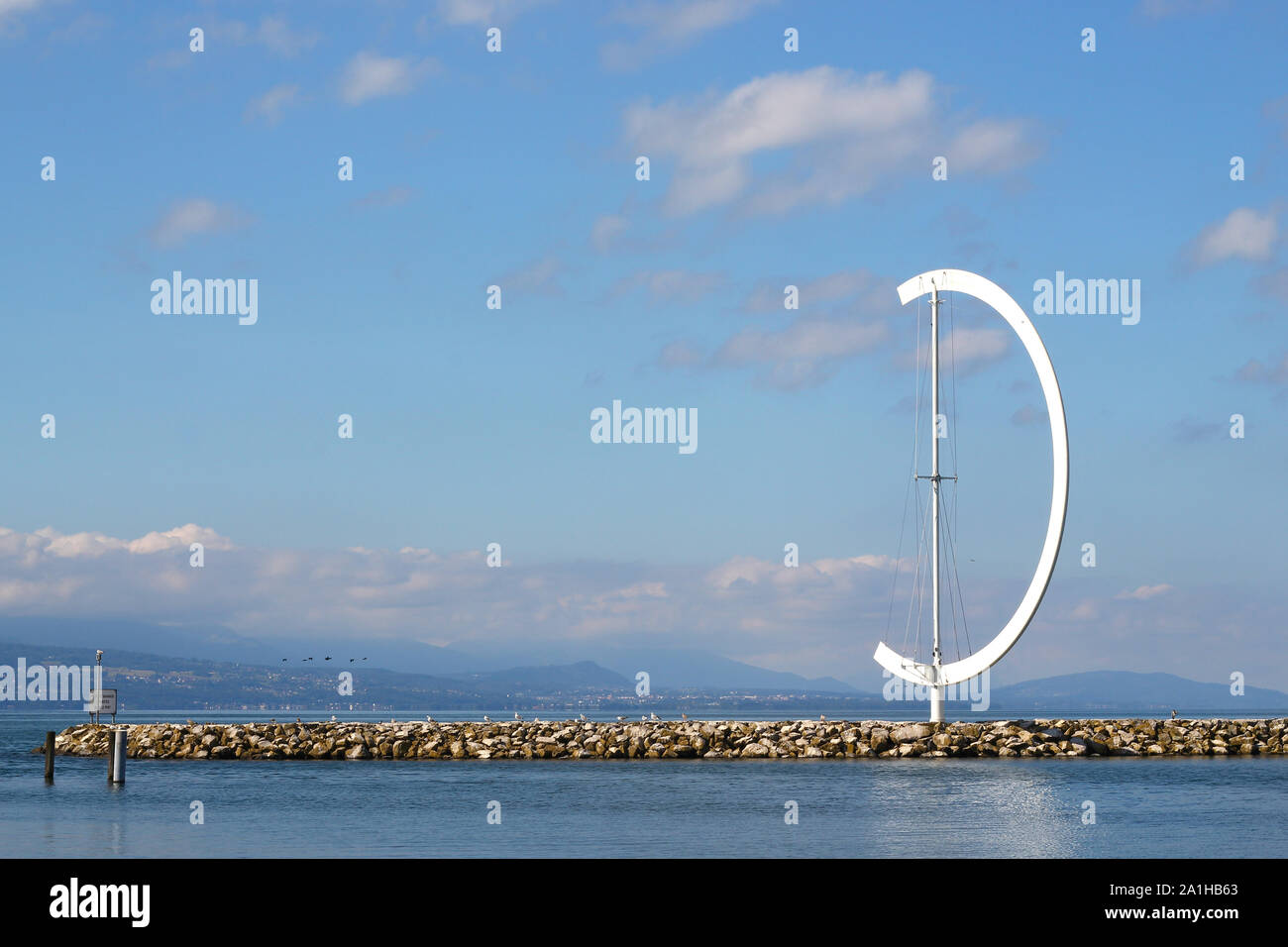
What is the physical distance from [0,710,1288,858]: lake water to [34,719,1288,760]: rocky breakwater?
1.20m

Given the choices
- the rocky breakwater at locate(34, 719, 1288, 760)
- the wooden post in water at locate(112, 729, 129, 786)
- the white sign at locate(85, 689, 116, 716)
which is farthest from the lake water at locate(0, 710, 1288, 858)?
the white sign at locate(85, 689, 116, 716)

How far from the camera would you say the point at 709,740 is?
170 ft

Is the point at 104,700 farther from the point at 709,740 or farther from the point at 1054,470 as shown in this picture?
the point at 1054,470

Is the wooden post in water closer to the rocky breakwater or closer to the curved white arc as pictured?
the rocky breakwater

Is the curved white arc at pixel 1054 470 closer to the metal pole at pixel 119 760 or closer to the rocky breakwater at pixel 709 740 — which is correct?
the rocky breakwater at pixel 709 740

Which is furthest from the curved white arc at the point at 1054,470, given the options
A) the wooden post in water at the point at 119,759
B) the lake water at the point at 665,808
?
the wooden post in water at the point at 119,759

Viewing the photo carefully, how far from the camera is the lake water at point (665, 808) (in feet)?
92.6

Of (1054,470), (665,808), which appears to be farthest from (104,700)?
(1054,470)

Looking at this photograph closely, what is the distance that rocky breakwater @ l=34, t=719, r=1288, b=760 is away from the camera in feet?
161

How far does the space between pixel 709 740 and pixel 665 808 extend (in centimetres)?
1716
